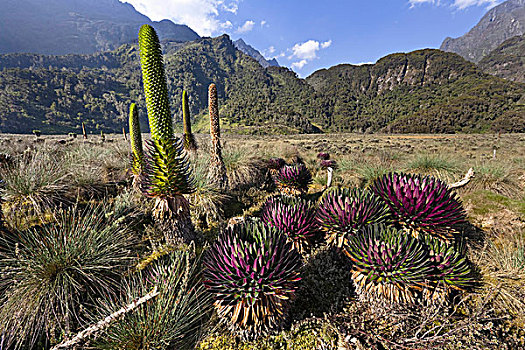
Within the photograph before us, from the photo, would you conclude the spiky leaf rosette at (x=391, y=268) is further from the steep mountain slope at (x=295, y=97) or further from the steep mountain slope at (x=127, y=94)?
the steep mountain slope at (x=127, y=94)

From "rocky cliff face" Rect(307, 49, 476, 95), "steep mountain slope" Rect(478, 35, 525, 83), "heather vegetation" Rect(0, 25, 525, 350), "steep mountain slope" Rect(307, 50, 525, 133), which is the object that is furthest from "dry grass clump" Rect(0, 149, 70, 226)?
"steep mountain slope" Rect(478, 35, 525, 83)

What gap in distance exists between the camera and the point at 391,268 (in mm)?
2295

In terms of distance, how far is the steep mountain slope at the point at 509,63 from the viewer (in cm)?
12826

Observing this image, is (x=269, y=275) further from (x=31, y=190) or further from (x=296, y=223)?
(x=31, y=190)

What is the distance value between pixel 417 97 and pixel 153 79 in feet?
367

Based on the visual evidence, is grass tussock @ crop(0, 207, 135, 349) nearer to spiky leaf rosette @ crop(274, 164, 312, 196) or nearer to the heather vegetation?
the heather vegetation

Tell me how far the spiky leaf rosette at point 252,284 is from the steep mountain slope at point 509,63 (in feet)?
609

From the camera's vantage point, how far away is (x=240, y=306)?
2008 millimetres

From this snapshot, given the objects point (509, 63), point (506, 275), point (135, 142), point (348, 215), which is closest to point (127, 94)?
point (135, 142)

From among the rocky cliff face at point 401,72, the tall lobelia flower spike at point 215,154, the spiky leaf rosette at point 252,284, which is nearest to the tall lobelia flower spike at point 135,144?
the tall lobelia flower spike at point 215,154

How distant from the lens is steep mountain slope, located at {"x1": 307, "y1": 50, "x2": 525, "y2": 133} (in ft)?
181

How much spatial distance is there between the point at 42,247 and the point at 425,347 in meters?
3.93

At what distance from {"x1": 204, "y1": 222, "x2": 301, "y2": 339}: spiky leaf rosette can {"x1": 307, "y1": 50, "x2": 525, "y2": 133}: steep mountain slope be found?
216 feet

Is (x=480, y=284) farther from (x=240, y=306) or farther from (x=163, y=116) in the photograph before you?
(x=163, y=116)
